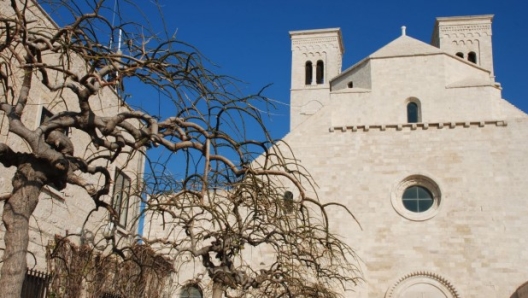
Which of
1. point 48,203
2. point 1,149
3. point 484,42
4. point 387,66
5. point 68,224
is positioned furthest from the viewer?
point 484,42

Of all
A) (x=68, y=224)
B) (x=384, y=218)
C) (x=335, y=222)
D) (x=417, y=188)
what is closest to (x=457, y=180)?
(x=417, y=188)

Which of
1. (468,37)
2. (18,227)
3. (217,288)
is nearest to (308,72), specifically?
(468,37)

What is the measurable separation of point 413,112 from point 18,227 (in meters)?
20.3

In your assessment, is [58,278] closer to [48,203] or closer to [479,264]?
[48,203]

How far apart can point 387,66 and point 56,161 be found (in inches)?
807

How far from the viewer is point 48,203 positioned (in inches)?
429

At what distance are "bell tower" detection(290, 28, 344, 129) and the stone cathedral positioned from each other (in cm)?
1736

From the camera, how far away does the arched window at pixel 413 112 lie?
23.2 m

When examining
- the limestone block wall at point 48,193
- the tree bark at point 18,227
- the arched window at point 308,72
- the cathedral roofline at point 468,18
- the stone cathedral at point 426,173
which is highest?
the cathedral roofline at point 468,18

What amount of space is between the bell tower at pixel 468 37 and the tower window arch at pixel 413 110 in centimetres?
1910

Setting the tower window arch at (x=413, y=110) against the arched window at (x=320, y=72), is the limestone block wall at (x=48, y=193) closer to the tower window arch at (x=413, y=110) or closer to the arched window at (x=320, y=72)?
the tower window arch at (x=413, y=110)

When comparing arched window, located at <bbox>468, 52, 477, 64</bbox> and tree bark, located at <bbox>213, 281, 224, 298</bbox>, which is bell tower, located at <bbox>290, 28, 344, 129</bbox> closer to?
arched window, located at <bbox>468, 52, 477, 64</bbox>

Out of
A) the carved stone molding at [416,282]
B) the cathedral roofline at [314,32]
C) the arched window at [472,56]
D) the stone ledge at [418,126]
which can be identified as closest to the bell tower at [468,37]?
the arched window at [472,56]

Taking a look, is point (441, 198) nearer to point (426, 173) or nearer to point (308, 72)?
point (426, 173)
